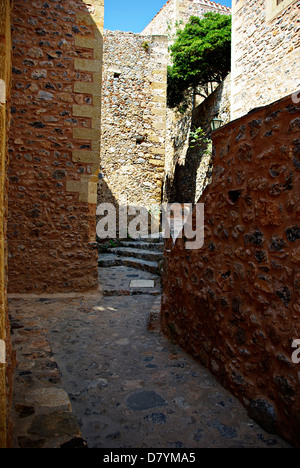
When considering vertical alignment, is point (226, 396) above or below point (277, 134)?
below

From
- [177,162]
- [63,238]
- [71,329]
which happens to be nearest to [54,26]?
[63,238]

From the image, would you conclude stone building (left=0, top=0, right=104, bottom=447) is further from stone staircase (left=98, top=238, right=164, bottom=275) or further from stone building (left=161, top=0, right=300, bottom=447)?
stone building (left=161, top=0, right=300, bottom=447)

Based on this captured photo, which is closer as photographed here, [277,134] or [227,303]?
[277,134]

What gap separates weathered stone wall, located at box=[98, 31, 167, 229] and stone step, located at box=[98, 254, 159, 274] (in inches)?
73.6

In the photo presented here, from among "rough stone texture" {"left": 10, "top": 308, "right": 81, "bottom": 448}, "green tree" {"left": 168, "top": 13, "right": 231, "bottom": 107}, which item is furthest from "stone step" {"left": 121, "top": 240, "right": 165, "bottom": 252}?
"green tree" {"left": 168, "top": 13, "right": 231, "bottom": 107}

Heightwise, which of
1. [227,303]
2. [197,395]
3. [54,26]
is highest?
[54,26]

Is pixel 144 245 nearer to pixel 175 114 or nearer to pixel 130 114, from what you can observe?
pixel 130 114

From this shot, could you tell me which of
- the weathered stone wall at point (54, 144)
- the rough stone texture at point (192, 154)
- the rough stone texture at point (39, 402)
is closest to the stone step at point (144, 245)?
the weathered stone wall at point (54, 144)

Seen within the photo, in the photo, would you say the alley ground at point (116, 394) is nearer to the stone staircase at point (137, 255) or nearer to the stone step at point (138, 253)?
the stone staircase at point (137, 255)

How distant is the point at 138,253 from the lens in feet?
23.3

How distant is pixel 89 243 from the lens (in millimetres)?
5055

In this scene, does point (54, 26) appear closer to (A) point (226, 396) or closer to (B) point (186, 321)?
(B) point (186, 321)

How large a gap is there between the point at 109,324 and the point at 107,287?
1475 mm

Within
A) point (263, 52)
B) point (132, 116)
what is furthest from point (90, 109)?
point (263, 52)
